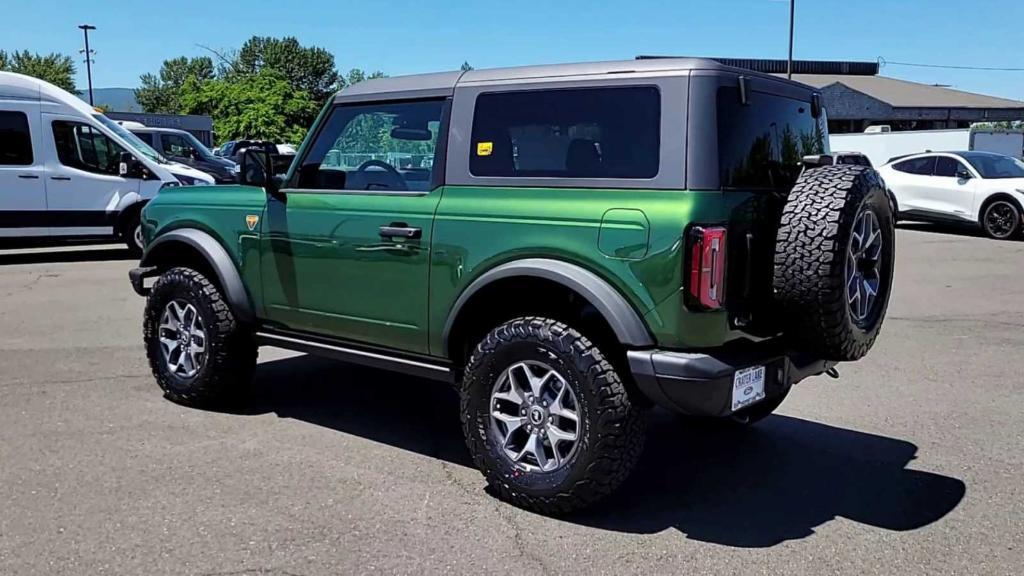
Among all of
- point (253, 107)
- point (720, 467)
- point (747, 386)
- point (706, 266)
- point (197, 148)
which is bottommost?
point (720, 467)

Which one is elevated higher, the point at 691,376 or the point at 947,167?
the point at 947,167

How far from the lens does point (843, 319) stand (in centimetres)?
384

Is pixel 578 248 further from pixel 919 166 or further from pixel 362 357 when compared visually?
pixel 919 166

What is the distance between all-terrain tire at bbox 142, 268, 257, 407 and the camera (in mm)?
5383

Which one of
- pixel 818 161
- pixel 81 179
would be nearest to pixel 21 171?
pixel 81 179

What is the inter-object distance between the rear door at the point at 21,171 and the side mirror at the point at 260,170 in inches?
361

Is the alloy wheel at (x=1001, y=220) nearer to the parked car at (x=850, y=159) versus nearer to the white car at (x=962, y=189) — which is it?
the white car at (x=962, y=189)

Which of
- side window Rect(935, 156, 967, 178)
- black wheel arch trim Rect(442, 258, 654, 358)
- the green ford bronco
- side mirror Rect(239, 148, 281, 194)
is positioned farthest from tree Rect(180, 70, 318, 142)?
black wheel arch trim Rect(442, 258, 654, 358)

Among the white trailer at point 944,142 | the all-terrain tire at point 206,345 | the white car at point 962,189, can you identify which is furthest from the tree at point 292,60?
the all-terrain tire at point 206,345

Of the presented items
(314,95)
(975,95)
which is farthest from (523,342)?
(314,95)

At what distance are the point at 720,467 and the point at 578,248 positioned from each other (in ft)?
5.39

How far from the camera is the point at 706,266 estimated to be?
360cm

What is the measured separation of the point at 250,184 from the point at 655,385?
2.73 metres

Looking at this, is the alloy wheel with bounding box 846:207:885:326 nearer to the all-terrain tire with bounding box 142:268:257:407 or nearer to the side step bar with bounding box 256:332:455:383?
the side step bar with bounding box 256:332:455:383
